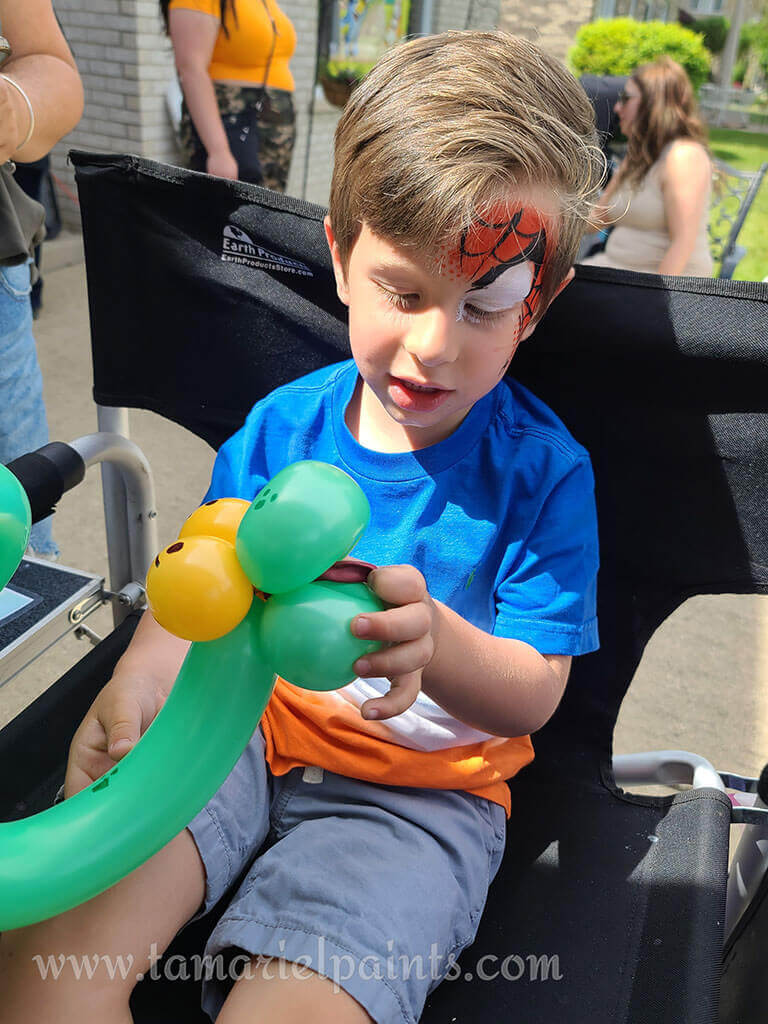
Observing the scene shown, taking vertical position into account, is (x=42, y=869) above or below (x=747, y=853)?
above

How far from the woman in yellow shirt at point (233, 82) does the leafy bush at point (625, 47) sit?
4.00 metres

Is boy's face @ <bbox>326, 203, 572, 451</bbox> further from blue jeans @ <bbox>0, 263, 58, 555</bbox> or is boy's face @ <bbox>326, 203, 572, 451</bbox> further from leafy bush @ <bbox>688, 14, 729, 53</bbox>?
leafy bush @ <bbox>688, 14, 729, 53</bbox>

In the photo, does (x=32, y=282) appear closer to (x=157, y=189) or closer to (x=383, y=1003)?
(x=157, y=189)

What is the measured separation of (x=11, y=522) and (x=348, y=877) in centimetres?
44

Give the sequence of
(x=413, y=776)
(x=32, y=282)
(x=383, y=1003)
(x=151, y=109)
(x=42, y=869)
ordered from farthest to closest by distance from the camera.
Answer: (x=151, y=109), (x=32, y=282), (x=413, y=776), (x=383, y=1003), (x=42, y=869)

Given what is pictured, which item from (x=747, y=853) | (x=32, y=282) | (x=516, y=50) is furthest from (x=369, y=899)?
(x=32, y=282)

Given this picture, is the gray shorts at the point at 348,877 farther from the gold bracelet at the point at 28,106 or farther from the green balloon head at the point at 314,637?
the gold bracelet at the point at 28,106

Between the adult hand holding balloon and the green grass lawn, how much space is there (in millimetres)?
2934

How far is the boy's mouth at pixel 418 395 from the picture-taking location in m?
0.80

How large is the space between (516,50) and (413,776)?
68cm

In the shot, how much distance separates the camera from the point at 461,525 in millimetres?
884

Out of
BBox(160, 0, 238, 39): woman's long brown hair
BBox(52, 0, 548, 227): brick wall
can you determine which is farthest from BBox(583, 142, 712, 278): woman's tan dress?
BBox(52, 0, 548, 227): brick wall

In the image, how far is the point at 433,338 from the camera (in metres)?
0.76

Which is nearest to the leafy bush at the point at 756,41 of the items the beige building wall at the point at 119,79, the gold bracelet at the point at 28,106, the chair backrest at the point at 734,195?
the chair backrest at the point at 734,195
